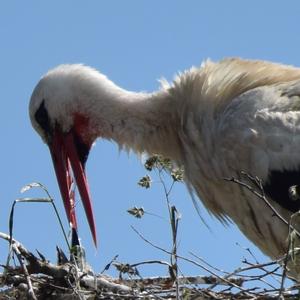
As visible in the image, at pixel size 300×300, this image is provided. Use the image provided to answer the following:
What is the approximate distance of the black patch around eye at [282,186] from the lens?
5160 mm

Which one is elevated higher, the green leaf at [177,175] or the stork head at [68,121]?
the stork head at [68,121]

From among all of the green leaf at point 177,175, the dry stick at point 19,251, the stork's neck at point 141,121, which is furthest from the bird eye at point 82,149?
the dry stick at point 19,251

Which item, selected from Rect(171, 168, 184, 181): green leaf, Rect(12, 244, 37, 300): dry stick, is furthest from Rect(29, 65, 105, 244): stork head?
Rect(12, 244, 37, 300): dry stick

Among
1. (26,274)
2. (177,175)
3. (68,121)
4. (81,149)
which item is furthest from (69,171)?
(26,274)

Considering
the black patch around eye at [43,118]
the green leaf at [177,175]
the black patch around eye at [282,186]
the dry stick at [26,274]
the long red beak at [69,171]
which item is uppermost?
the black patch around eye at [43,118]

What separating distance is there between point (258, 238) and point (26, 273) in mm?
1344

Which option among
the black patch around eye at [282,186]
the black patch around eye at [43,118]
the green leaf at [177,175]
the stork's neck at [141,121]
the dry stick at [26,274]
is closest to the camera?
the dry stick at [26,274]

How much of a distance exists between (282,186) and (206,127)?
510 millimetres

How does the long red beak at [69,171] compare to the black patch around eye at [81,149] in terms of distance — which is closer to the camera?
the long red beak at [69,171]

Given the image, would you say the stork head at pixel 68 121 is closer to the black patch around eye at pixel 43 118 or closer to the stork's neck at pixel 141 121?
the black patch around eye at pixel 43 118

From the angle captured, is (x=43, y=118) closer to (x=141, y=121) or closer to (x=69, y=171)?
(x=69, y=171)

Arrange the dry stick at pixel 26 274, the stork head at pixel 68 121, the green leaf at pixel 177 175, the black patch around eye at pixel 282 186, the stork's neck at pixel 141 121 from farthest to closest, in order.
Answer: the stork head at pixel 68 121 < the stork's neck at pixel 141 121 < the green leaf at pixel 177 175 < the black patch around eye at pixel 282 186 < the dry stick at pixel 26 274

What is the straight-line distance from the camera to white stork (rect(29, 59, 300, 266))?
17.0 ft

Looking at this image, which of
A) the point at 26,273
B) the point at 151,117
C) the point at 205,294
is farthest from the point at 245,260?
the point at 151,117
